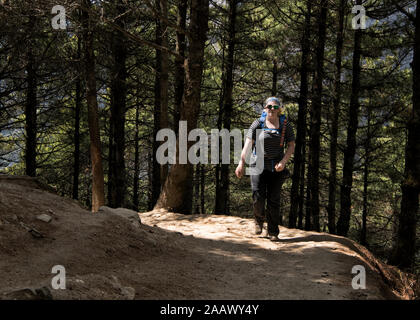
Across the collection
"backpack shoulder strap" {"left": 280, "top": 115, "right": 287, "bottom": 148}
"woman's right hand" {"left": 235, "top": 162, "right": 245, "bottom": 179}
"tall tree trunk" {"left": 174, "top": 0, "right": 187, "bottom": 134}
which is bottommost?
"woman's right hand" {"left": 235, "top": 162, "right": 245, "bottom": 179}

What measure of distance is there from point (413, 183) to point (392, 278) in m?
1.90

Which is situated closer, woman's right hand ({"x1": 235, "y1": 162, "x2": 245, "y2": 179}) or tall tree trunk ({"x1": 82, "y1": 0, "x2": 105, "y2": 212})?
woman's right hand ({"x1": 235, "y1": 162, "x2": 245, "y2": 179})

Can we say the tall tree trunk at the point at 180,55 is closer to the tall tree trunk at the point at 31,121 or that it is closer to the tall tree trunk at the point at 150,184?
the tall tree trunk at the point at 31,121

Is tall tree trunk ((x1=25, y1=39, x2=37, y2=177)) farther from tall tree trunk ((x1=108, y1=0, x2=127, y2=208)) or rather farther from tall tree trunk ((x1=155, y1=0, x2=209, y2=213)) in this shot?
tall tree trunk ((x1=155, y1=0, x2=209, y2=213))

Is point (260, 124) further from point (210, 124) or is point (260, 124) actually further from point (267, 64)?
point (210, 124)

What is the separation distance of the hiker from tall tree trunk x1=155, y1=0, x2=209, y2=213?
8.77 feet

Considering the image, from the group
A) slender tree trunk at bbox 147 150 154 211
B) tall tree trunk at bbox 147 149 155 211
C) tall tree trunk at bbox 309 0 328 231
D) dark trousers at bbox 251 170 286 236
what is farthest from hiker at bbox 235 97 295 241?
slender tree trunk at bbox 147 150 154 211

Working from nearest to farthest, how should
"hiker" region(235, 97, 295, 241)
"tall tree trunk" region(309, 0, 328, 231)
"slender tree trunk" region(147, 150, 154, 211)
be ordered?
"hiker" region(235, 97, 295, 241)
"tall tree trunk" region(309, 0, 328, 231)
"slender tree trunk" region(147, 150, 154, 211)

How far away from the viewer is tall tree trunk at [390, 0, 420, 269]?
21.3 ft

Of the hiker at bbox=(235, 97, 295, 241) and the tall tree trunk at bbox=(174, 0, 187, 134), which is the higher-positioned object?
the tall tree trunk at bbox=(174, 0, 187, 134)

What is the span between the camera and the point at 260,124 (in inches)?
239

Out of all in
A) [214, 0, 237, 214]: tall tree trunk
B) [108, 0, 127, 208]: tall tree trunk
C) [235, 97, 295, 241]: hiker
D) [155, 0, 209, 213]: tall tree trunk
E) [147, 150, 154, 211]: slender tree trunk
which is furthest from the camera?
[147, 150, 154, 211]: slender tree trunk

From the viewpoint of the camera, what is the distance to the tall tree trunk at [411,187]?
6.50 meters
